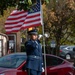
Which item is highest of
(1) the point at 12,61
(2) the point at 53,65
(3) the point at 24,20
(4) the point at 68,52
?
(3) the point at 24,20

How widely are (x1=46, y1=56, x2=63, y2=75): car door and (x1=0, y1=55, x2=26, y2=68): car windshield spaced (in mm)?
915

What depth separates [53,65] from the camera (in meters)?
11.3

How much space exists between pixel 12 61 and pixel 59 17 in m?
16.5

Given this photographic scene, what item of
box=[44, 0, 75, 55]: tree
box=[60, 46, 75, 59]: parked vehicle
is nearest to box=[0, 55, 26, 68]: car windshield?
box=[44, 0, 75, 55]: tree

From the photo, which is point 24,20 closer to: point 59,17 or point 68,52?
point 59,17

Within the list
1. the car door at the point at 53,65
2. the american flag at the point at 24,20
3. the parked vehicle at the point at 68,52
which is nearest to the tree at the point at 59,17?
the parked vehicle at the point at 68,52

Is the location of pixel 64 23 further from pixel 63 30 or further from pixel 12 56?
pixel 12 56

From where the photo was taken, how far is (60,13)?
2669 cm

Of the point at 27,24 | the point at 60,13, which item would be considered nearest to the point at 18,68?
the point at 27,24

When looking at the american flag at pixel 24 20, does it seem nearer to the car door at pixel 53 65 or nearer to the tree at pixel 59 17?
the car door at pixel 53 65

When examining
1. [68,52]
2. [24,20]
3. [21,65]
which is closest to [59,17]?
[68,52]

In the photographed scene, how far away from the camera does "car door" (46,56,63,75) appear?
11.0 m

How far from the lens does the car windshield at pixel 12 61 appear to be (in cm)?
1045

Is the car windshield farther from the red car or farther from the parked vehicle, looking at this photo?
the parked vehicle
